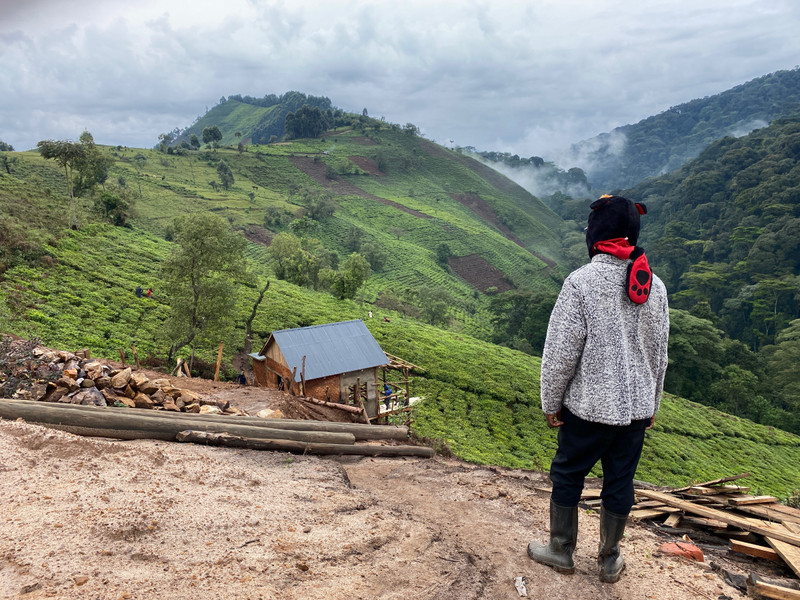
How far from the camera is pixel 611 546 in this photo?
3848mm

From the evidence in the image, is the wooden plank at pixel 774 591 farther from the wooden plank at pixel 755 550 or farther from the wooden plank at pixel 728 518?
the wooden plank at pixel 728 518

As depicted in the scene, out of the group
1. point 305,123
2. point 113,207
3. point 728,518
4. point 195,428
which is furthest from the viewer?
point 305,123

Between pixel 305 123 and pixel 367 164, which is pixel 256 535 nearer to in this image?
pixel 367 164

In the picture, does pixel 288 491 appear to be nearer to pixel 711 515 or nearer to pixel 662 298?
pixel 662 298

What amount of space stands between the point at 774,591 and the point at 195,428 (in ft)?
21.2

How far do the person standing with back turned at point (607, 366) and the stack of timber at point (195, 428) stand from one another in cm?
401

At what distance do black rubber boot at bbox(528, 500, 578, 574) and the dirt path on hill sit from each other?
0.28ft

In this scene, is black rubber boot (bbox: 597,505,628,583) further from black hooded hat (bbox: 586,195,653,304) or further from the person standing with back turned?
black hooded hat (bbox: 586,195,653,304)

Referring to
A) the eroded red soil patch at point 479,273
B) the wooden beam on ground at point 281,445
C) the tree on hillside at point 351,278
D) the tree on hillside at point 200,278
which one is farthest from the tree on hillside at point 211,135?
the wooden beam on ground at point 281,445

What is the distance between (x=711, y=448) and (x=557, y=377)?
32.9 meters

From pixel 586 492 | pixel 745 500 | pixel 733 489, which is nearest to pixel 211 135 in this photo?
pixel 586 492

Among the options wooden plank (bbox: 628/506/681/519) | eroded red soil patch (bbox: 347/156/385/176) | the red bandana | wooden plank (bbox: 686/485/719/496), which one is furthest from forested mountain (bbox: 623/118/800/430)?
eroded red soil patch (bbox: 347/156/385/176)

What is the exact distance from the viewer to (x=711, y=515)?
5184 millimetres

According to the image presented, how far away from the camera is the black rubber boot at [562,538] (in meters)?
3.89
